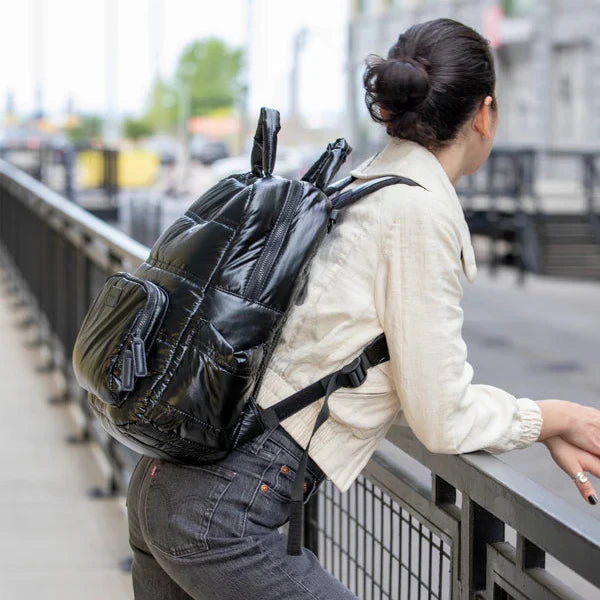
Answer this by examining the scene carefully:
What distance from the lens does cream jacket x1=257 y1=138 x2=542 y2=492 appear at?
5.88 ft

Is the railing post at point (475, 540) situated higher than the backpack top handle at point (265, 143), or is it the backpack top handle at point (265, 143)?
the backpack top handle at point (265, 143)

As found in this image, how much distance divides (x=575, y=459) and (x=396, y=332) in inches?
16.3

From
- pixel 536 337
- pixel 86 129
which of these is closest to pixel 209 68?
pixel 86 129

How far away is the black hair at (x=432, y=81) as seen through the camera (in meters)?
1.86

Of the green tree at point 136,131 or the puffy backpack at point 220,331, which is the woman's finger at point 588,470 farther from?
the green tree at point 136,131

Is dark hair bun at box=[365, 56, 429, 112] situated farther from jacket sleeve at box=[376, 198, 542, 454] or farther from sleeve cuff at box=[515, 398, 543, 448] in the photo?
sleeve cuff at box=[515, 398, 543, 448]

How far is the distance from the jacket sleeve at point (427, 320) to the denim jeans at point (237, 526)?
0.23 metres

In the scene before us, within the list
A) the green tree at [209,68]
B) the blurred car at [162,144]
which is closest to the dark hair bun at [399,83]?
the blurred car at [162,144]

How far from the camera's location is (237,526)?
1.85 m

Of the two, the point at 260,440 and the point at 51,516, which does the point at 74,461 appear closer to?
the point at 51,516

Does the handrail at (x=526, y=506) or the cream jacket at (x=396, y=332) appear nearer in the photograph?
the handrail at (x=526, y=506)

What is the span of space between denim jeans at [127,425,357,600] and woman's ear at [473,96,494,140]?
1.98 ft

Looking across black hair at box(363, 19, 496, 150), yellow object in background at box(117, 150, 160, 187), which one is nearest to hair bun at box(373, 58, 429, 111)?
black hair at box(363, 19, 496, 150)

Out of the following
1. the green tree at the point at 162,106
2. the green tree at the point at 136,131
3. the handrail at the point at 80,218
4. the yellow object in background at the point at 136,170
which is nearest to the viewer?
the handrail at the point at 80,218
